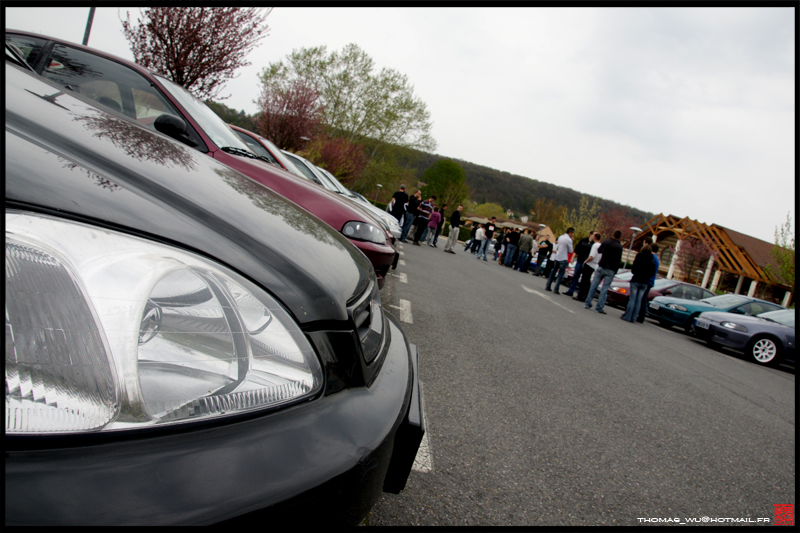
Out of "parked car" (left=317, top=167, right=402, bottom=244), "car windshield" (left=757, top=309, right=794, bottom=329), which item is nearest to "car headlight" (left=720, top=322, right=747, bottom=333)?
"car windshield" (left=757, top=309, right=794, bottom=329)

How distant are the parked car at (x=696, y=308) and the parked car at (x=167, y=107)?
9.95 metres

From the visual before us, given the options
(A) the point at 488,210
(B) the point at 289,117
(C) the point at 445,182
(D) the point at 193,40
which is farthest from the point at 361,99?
(A) the point at 488,210

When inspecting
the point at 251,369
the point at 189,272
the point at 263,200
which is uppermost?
the point at 263,200

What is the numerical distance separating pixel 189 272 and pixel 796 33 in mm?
2056

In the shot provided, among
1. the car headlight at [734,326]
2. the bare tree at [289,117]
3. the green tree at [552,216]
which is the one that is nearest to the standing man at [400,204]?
the car headlight at [734,326]

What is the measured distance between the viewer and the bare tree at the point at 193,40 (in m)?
10.2

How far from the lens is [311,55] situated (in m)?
35.6

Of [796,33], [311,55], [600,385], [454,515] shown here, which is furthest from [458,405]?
[311,55]

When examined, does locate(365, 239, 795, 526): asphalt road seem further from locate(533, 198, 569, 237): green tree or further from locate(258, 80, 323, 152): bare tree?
locate(533, 198, 569, 237): green tree

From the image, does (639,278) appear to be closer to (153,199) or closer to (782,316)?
(782,316)

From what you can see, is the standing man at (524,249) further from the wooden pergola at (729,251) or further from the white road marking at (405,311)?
the wooden pergola at (729,251)

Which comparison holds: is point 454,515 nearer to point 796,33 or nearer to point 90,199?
point 90,199

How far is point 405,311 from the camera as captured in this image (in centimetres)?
474

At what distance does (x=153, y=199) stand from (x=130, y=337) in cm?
31
